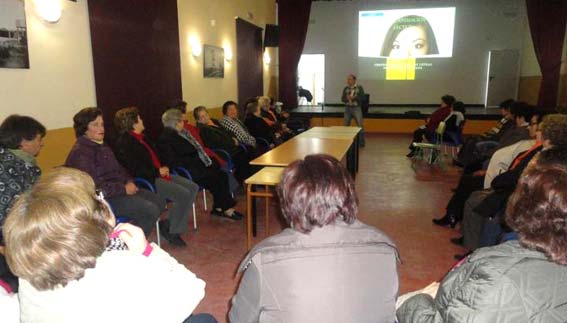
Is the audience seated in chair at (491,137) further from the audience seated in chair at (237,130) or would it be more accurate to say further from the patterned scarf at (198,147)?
the patterned scarf at (198,147)

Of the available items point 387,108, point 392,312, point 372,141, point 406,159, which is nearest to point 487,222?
point 392,312

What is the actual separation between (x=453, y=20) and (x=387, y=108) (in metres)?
2.83

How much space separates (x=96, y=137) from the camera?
301 cm

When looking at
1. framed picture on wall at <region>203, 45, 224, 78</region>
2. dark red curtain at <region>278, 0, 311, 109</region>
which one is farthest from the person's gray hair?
dark red curtain at <region>278, 0, 311, 109</region>

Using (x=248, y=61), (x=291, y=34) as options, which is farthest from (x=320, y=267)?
(x=291, y=34)

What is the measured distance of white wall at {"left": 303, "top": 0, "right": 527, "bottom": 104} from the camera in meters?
10.8

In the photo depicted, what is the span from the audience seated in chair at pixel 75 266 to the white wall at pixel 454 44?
1120cm

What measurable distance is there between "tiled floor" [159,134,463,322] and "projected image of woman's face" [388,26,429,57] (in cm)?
565

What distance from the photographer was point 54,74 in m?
3.46

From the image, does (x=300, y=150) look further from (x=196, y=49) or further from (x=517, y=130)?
(x=196, y=49)

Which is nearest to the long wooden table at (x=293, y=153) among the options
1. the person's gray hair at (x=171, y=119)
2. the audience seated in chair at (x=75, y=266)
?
the person's gray hair at (x=171, y=119)

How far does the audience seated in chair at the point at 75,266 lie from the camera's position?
1.04 metres

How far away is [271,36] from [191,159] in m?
6.10

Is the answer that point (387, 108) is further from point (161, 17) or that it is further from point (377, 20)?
point (161, 17)
